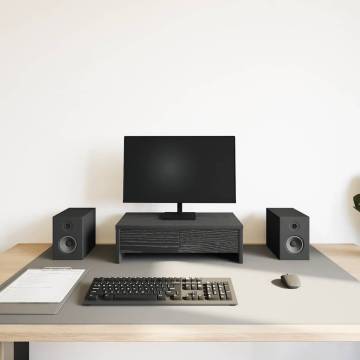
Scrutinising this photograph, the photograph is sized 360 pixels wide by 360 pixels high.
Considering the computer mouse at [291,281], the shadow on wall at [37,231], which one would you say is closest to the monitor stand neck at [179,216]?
the computer mouse at [291,281]

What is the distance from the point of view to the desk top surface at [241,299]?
1.06m

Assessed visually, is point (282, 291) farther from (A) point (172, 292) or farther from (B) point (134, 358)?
(B) point (134, 358)

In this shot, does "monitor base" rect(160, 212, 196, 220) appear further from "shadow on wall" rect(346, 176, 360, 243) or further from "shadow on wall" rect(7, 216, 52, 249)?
"shadow on wall" rect(346, 176, 360, 243)

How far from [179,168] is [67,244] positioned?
694 mm

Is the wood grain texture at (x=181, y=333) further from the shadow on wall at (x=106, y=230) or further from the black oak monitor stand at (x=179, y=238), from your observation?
the shadow on wall at (x=106, y=230)

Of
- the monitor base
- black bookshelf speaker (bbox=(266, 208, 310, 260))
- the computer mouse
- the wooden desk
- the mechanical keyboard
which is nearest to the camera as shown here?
the wooden desk

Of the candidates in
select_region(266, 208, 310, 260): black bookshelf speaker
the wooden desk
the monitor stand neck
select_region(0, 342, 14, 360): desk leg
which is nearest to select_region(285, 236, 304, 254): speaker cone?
select_region(266, 208, 310, 260): black bookshelf speaker

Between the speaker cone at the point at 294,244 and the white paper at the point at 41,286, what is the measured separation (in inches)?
39.3

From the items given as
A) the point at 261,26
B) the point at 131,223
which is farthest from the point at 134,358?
the point at 261,26

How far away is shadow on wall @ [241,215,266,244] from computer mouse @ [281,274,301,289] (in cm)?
65

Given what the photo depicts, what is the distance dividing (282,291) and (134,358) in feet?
3.65

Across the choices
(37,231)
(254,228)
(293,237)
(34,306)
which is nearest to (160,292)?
(34,306)

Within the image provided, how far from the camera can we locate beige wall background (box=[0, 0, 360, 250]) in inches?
77.7

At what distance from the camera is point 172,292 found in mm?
1217
